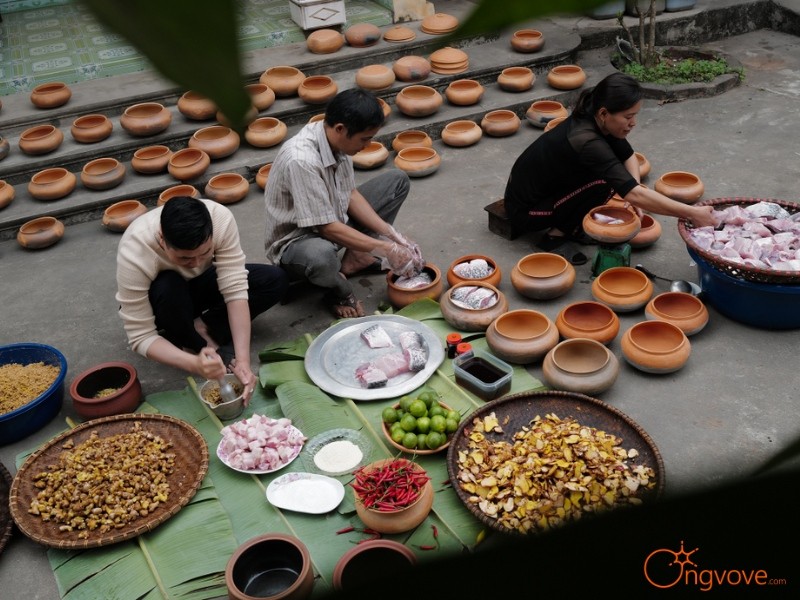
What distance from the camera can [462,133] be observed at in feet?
17.8

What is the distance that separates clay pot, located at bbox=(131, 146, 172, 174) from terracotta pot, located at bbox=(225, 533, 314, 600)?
10.7 feet

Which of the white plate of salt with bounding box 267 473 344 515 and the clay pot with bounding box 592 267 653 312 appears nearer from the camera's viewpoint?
the white plate of salt with bounding box 267 473 344 515

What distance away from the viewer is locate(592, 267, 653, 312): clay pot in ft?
11.5

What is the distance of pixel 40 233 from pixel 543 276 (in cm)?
300

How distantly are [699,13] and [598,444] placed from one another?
218 inches

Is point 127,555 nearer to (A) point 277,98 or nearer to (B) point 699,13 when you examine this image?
(A) point 277,98

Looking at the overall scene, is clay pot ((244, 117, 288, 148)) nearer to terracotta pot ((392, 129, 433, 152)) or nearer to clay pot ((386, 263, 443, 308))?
terracotta pot ((392, 129, 433, 152))

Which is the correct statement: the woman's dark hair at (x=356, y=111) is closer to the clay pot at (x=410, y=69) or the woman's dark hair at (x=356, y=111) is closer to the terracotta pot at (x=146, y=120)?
the terracotta pot at (x=146, y=120)

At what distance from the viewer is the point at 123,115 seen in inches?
207

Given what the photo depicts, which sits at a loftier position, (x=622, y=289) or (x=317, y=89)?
(x=317, y=89)

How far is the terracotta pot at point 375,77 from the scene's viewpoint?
562 cm

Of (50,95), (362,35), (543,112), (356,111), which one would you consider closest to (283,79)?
(362,35)

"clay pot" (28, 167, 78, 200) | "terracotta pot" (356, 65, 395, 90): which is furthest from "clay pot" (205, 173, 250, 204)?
"terracotta pot" (356, 65, 395, 90)

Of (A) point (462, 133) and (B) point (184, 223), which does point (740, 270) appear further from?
(A) point (462, 133)
